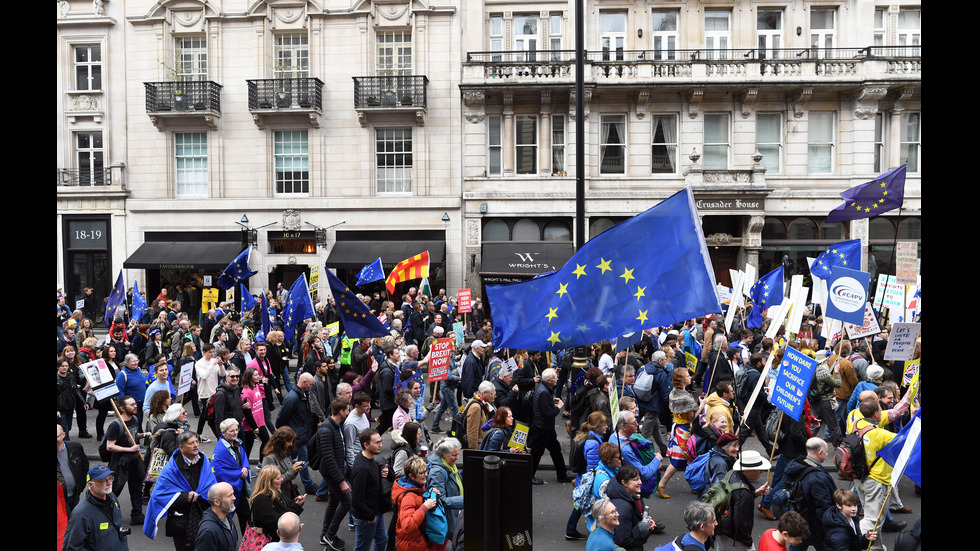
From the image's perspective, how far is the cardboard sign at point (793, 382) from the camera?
7.01 meters

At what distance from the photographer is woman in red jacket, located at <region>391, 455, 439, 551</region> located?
578 cm

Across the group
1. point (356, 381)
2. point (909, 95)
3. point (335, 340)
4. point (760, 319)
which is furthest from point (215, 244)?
point (909, 95)

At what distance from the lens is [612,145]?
80.2ft

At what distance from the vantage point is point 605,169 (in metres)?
24.5

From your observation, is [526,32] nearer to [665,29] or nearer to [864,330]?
[665,29]

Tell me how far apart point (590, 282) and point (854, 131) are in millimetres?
20929

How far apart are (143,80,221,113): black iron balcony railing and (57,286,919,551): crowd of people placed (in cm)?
1411

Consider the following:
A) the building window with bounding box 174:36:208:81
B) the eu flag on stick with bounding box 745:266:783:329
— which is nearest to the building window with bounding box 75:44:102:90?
the building window with bounding box 174:36:208:81

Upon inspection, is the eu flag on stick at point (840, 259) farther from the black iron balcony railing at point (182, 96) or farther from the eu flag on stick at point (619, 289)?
the black iron balcony railing at point (182, 96)

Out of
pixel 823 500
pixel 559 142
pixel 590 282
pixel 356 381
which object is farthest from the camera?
pixel 559 142

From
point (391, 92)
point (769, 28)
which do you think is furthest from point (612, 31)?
point (391, 92)

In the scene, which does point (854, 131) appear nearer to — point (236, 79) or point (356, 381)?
point (356, 381)

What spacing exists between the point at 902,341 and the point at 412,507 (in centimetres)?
806

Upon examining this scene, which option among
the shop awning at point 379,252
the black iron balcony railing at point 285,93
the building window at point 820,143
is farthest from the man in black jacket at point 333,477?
the building window at point 820,143
